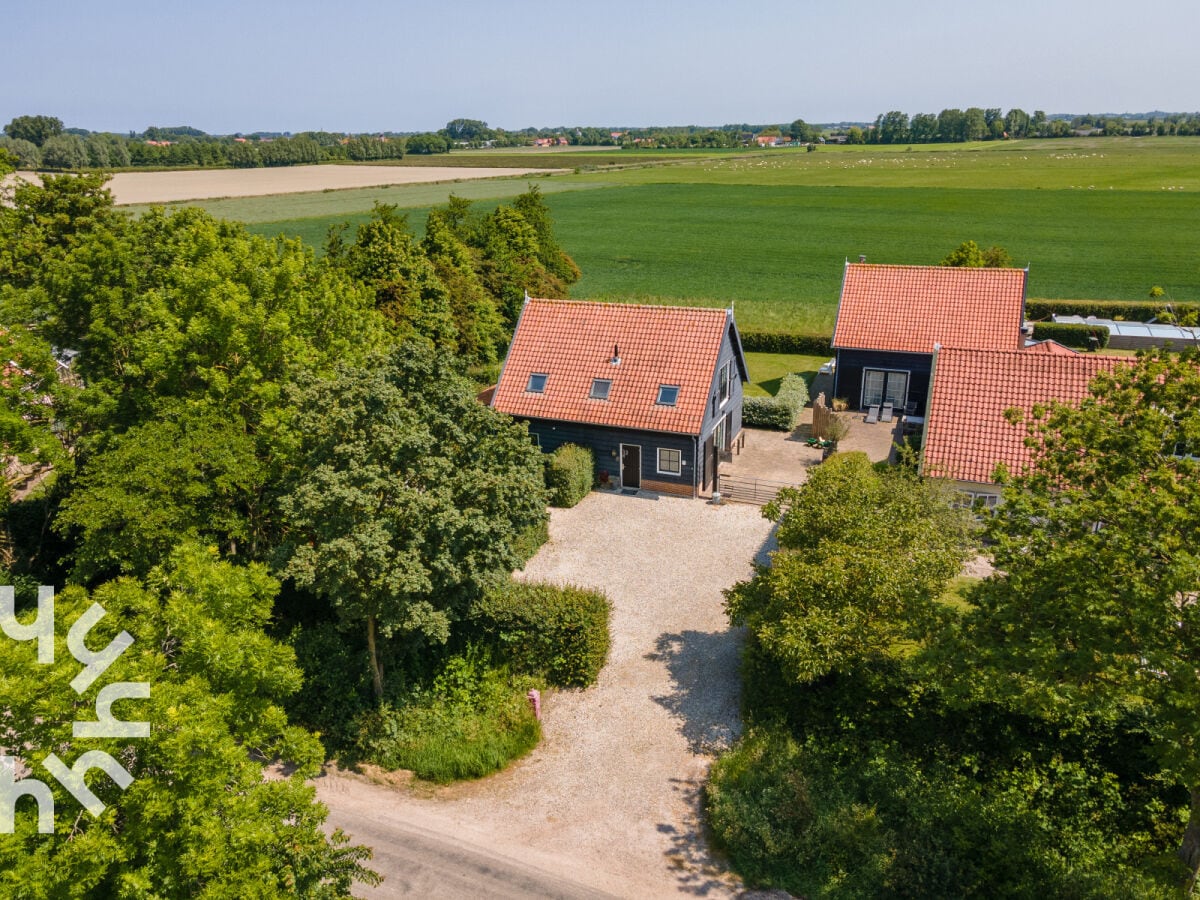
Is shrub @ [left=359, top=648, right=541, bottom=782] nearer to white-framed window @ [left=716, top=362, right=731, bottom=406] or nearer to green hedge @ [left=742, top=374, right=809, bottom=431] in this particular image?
white-framed window @ [left=716, top=362, right=731, bottom=406]

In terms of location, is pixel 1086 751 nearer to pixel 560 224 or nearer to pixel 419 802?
pixel 419 802

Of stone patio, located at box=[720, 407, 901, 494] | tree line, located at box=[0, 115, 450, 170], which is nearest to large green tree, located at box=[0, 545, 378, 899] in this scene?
stone patio, located at box=[720, 407, 901, 494]

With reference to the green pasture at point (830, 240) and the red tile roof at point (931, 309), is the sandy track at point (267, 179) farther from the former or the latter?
the red tile roof at point (931, 309)

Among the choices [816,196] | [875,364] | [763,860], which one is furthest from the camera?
[816,196]

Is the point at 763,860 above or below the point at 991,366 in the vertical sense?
Answer: below

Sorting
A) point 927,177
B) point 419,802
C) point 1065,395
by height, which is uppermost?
point 927,177

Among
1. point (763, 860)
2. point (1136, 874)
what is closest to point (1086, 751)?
point (1136, 874)

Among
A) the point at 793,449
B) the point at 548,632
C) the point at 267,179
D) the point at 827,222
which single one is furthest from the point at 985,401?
the point at 267,179
